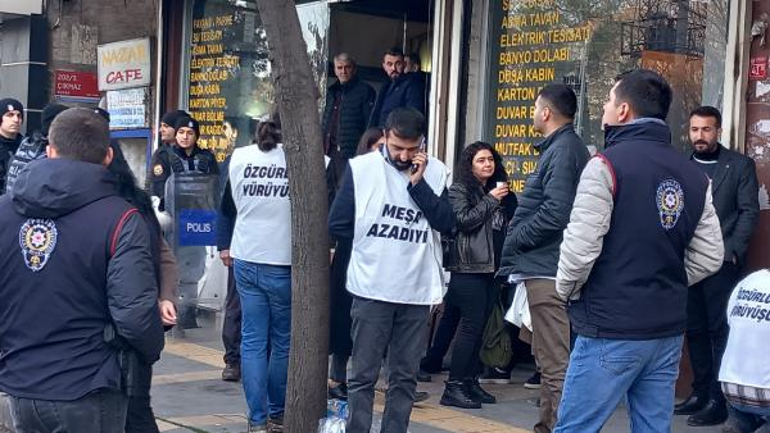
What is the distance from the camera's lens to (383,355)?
5984 mm

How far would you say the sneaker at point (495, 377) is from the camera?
8750mm

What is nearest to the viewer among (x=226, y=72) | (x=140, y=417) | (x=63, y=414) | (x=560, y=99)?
(x=63, y=414)

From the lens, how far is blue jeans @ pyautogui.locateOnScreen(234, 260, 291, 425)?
645cm

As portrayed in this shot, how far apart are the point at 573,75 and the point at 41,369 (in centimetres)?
588

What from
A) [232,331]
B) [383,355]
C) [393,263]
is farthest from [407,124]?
[232,331]

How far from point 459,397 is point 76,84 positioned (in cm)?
866

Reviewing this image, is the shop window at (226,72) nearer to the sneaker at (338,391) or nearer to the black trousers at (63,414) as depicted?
the sneaker at (338,391)

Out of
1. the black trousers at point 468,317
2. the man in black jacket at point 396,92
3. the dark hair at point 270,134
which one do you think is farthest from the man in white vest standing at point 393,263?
the man in black jacket at point 396,92

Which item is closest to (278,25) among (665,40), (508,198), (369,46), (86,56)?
(508,198)

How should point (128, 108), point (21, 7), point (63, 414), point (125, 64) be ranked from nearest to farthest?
point (63, 414) < point (125, 64) < point (128, 108) < point (21, 7)

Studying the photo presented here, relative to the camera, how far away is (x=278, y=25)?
5.93 meters

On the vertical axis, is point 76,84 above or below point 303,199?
above

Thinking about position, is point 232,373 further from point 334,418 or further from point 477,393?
point 334,418

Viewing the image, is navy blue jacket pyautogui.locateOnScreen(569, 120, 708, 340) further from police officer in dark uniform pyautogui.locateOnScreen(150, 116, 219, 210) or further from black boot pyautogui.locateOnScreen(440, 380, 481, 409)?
police officer in dark uniform pyautogui.locateOnScreen(150, 116, 219, 210)
